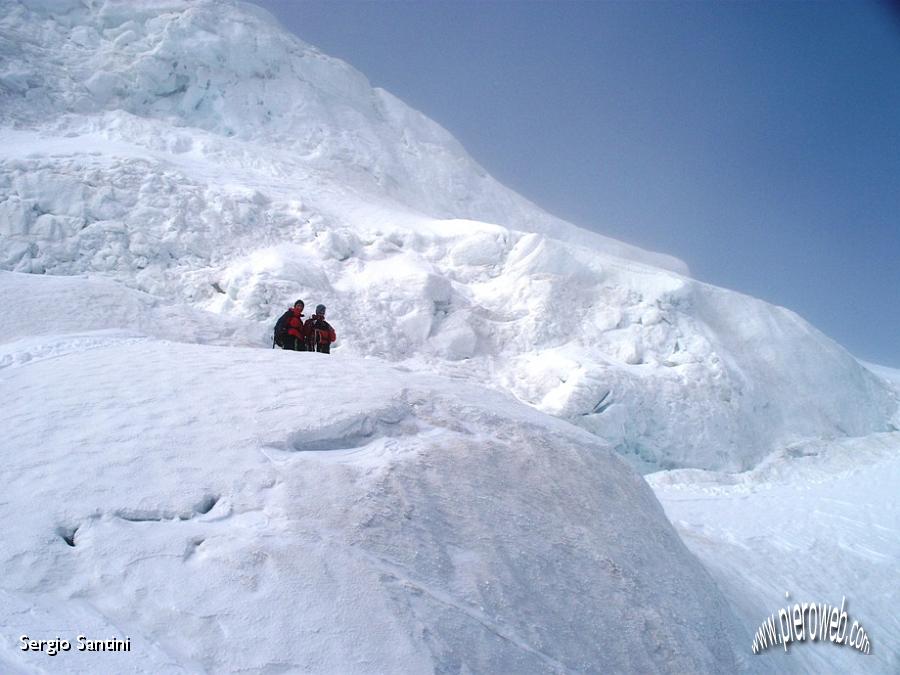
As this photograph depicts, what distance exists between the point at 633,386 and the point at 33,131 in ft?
59.4

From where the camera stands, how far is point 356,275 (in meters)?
14.8

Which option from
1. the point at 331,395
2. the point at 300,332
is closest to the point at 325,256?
the point at 300,332

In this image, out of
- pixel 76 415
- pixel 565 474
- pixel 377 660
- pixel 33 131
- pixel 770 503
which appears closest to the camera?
pixel 377 660

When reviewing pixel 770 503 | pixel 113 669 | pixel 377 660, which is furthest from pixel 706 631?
pixel 770 503

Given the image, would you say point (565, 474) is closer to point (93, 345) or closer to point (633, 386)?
point (93, 345)

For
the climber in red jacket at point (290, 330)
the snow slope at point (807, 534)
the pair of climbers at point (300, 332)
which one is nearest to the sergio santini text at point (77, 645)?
the snow slope at point (807, 534)

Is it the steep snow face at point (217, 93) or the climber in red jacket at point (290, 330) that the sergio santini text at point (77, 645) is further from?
the steep snow face at point (217, 93)

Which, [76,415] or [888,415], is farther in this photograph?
[888,415]

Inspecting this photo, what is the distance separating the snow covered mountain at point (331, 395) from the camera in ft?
11.6

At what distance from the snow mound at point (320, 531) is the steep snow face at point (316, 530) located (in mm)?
16

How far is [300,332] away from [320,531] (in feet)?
19.9

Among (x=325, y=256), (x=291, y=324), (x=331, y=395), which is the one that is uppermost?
(x=325, y=256)

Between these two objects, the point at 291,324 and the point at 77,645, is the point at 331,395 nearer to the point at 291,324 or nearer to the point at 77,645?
the point at 77,645

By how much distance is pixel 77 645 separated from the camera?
2801 mm
